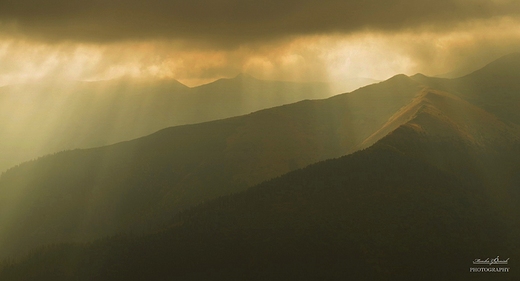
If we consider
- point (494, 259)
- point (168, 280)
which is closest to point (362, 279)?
point (494, 259)

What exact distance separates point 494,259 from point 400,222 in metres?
32.6

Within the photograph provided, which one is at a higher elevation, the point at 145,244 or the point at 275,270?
the point at 145,244

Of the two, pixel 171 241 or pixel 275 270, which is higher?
pixel 171 241

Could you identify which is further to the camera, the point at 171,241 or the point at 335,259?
the point at 171,241

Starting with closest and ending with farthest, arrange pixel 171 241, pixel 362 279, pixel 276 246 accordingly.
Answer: pixel 362 279 → pixel 276 246 → pixel 171 241

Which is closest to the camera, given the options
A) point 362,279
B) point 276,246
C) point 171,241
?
point 362,279

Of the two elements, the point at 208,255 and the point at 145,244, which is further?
the point at 145,244

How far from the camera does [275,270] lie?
17262 cm

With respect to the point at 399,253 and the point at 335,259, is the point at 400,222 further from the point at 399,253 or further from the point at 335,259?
the point at 335,259

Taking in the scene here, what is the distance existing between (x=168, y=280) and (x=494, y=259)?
109297mm

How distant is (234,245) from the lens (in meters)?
185

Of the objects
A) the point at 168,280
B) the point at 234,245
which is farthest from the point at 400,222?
the point at 168,280

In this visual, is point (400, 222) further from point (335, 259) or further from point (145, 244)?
point (145, 244)

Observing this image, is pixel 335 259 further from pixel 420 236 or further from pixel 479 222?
pixel 479 222
